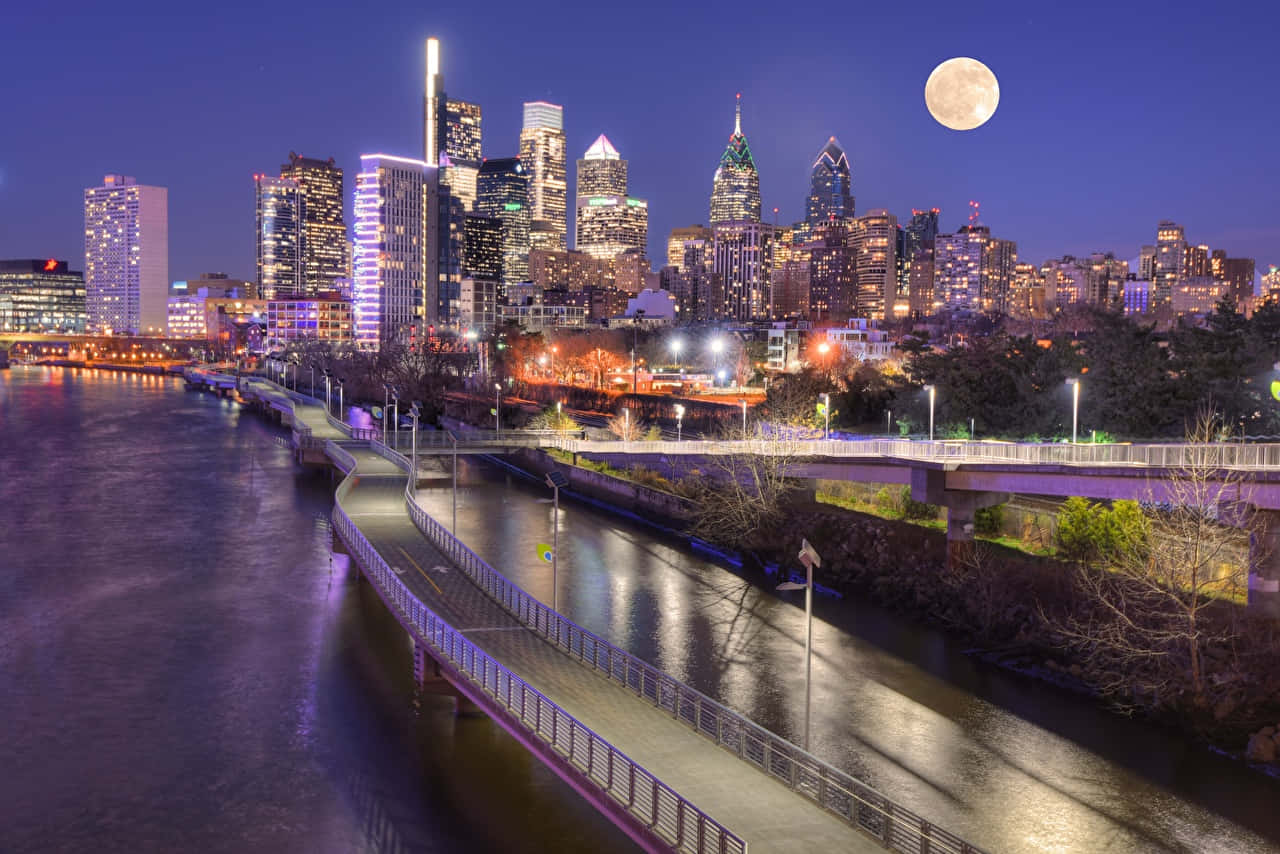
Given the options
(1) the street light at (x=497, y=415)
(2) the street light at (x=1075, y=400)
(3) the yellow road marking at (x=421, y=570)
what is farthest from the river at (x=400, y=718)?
(1) the street light at (x=497, y=415)

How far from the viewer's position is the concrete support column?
30594 mm

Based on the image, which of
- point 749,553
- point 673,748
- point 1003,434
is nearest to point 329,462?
point 749,553

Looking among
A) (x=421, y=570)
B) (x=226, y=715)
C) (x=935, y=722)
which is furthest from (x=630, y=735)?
(x=421, y=570)

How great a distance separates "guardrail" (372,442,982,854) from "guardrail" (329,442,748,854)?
230cm

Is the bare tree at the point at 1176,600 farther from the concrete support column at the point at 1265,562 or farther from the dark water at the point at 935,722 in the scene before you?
the dark water at the point at 935,722

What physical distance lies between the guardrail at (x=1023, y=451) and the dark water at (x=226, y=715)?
64.2 feet

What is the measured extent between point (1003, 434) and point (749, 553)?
1946 cm

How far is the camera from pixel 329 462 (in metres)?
74.5

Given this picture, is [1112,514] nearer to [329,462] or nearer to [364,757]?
[364,757]

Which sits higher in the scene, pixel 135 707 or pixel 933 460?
pixel 933 460

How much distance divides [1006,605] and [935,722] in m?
8.70

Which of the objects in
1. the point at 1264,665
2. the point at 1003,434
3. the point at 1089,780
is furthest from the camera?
the point at 1003,434

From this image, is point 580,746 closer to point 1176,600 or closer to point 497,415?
point 1176,600

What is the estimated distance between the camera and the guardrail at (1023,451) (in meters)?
32.0
